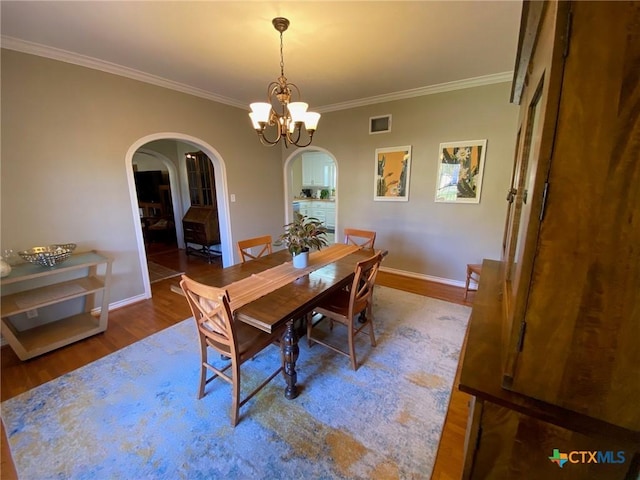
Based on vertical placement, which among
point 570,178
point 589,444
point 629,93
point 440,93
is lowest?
point 589,444

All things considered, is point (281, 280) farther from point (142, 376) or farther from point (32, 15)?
point (32, 15)

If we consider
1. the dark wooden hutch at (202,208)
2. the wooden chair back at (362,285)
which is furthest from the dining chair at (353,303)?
the dark wooden hutch at (202,208)

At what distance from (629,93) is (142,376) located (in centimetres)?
288

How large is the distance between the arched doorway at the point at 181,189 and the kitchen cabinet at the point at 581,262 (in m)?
3.64

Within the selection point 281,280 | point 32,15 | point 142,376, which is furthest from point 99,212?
point 281,280

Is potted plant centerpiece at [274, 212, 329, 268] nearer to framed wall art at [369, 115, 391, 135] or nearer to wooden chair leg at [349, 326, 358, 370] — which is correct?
wooden chair leg at [349, 326, 358, 370]

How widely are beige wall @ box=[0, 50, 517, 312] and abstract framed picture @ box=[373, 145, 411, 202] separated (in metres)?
0.09

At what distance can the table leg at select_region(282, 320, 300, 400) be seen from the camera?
1759 millimetres

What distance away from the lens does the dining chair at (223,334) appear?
145cm

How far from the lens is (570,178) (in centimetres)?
65

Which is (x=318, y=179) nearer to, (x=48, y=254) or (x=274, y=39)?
(x=274, y=39)

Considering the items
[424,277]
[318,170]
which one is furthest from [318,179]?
[424,277]

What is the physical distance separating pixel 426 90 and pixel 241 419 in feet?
13.3

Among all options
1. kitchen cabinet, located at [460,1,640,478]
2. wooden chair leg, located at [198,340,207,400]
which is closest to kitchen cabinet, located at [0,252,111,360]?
wooden chair leg, located at [198,340,207,400]
